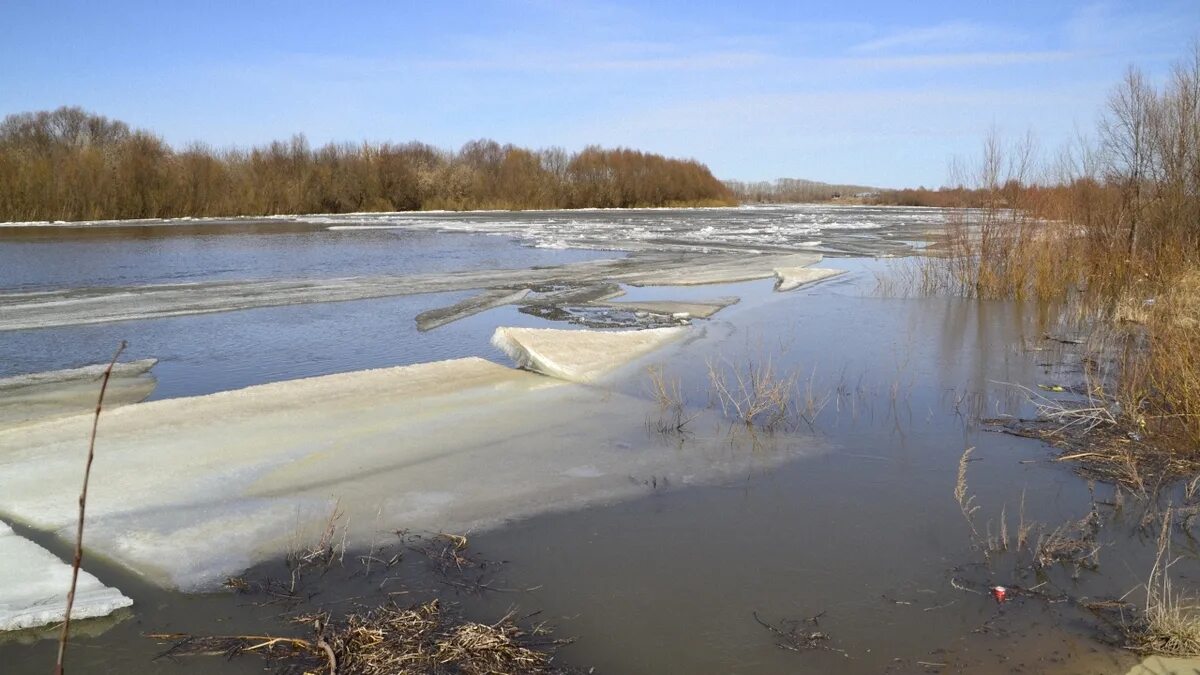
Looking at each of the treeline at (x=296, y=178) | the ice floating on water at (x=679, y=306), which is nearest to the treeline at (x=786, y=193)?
the treeline at (x=296, y=178)

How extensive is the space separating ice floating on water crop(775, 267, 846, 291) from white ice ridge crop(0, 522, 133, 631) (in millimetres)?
11816

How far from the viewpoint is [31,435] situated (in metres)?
5.96

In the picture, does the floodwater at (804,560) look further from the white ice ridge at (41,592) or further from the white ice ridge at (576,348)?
the white ice ridge at (576,348)

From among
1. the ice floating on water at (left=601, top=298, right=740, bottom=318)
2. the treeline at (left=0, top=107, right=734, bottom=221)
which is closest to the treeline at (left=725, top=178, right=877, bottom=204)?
the treeline at (left=0, top=107, right=734, bottom=221)

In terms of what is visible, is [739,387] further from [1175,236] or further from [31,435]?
[1175,236]

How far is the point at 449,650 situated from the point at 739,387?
4662 mm

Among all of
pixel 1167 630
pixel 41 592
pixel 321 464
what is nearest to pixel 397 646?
Answer: pixel 41 592

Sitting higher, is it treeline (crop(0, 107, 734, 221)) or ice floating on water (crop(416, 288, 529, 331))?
treeline (crop(0, 107, 734, 221))

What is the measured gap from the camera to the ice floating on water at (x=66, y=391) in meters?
6.68

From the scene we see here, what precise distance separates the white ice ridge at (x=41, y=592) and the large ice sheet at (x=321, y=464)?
11.0 inches

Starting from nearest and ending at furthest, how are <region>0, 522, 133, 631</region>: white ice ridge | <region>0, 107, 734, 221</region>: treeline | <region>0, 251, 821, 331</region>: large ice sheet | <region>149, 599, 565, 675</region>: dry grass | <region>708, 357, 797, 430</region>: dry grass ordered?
<region>149, 599, 565, 675</region>: dry grass < <region>0, 522, 133, 631</region>: white ice ridge < <region>708, 357, 797, 430</region>: dry grass < <region>0, 251, 821, 331</region>: large ice sheet < <region>0, 107, 734, 221</region>: treeline

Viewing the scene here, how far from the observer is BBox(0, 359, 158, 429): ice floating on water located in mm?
6682

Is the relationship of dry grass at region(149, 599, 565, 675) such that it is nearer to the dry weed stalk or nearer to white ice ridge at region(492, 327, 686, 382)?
the dry weed stalk

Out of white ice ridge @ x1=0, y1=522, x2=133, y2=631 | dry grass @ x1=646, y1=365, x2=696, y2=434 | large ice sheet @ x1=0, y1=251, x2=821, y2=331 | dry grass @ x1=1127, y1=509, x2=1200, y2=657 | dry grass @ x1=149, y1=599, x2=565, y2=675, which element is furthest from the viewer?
large ice sheet @ x1=0, y1=251, x2=821, y2=331
